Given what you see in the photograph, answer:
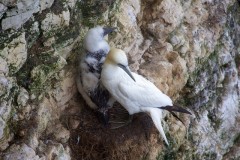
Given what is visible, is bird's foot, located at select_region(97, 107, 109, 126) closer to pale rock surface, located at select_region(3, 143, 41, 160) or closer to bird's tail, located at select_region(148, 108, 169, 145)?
bird's tail, located at select_region(148, 108, 169, 145)

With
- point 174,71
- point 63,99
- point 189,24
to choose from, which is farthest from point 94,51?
point 189,24

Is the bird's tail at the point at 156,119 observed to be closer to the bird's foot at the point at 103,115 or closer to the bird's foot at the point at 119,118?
the bird's foot at the point at 119,118

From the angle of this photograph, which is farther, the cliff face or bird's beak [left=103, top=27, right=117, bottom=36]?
bird's beak [left=103, top=27, right=117, bottom=36]

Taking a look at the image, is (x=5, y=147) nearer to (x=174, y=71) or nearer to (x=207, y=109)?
(x=174, y=71)

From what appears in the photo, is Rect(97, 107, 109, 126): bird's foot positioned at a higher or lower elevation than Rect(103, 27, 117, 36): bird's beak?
lower

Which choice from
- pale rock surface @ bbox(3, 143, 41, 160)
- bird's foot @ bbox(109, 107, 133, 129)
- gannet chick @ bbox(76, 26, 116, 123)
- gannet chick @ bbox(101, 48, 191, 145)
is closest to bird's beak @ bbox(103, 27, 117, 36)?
gannet chick @ bbox(76, 26, 116, 123)

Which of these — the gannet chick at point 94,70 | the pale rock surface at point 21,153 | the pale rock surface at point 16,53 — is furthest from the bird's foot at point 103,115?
the pale rock surface at point 16,53

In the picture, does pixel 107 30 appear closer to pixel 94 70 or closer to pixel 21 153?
pixel 94 70

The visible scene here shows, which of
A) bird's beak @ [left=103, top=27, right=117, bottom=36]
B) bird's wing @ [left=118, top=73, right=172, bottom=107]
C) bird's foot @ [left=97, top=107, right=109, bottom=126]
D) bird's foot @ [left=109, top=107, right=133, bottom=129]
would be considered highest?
bird's beak @ [left=103, top=27, right=117, bottom=36]
